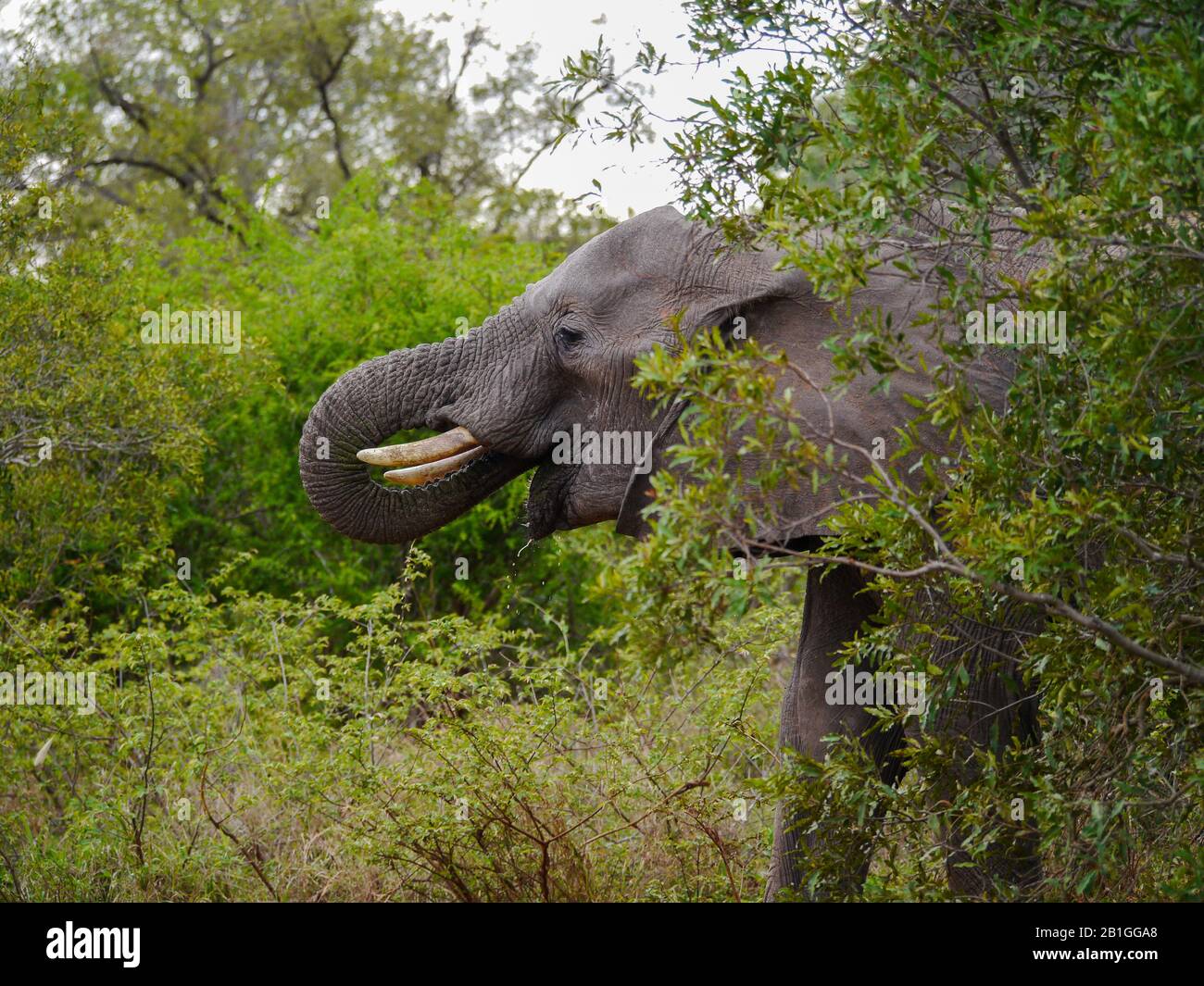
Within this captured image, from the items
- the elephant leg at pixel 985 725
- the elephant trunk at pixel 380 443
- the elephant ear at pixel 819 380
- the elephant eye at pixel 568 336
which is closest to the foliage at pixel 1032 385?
the elephant leg at pixel 985 725

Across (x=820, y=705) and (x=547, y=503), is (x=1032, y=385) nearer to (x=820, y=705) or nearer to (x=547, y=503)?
(x=820, y=705)

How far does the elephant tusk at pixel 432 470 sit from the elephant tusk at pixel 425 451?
1 cm

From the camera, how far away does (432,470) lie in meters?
5.32

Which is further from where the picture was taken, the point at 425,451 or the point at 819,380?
the point at 425,451

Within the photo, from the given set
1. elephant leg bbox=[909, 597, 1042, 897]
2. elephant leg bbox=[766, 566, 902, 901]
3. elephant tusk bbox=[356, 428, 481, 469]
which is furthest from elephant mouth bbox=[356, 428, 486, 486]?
elephant leg bbox=[909, 597, 1042, 897]

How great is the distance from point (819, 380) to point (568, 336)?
84 cm

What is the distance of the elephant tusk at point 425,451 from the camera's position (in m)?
5.31

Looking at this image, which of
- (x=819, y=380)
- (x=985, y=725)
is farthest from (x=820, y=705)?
(x=819, y=380)

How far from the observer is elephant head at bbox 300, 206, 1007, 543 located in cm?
502

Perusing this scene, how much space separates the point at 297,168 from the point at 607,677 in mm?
16300

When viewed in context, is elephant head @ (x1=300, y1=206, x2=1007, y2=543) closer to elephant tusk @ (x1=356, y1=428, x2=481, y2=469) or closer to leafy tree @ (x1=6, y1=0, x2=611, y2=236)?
elephant tusk @ (x1=356, y1=428, x2=481, y2=469)

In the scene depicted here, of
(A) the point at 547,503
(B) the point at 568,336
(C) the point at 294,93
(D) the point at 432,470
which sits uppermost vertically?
(C) the point at 294,93

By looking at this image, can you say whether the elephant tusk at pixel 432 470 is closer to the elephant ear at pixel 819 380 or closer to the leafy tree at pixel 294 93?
the elephant ear at pixel 819 380

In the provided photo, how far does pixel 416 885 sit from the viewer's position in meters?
5.97
